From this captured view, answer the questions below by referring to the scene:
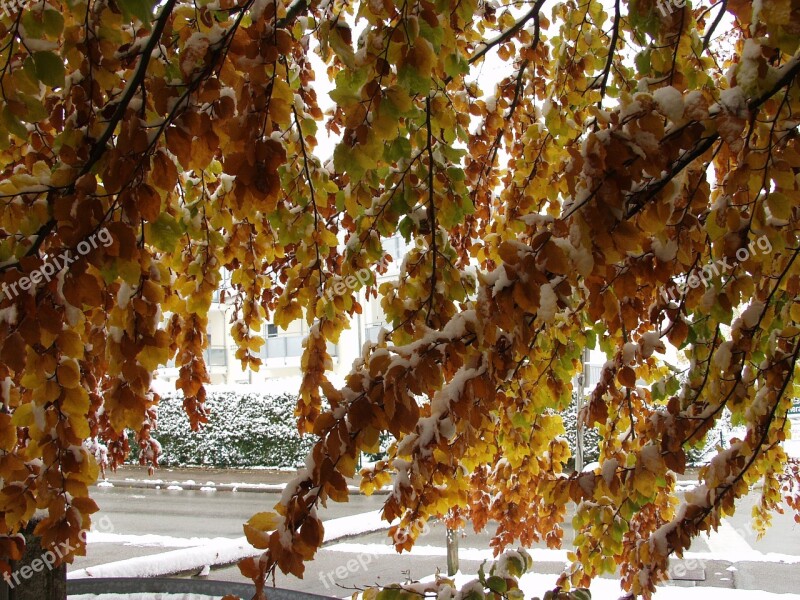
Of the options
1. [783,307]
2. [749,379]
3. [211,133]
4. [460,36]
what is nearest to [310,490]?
[211,133]

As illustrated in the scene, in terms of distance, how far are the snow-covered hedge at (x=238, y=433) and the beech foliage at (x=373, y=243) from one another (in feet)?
35.6

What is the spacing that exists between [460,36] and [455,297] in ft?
5.03

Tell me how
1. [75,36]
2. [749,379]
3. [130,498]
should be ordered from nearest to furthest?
[75,36]
[749,379]
[130,498]

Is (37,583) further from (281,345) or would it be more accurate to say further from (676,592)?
(281,345)

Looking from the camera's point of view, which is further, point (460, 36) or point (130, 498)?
point (130, 498)

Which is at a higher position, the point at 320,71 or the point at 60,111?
the point at 320,71

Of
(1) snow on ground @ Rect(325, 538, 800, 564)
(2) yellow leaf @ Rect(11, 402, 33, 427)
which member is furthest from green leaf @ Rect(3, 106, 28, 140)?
(1) snow on ground @ Rect(325, 538, 800, 564)

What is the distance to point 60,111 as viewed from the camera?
5.68 ft

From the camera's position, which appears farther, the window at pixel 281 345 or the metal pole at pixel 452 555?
the window at pixel 281 345

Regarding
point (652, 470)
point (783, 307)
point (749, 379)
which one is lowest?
point (652, 470)

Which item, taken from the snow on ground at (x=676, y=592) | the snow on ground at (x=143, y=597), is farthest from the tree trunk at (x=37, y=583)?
Result: the snow on ground at (x=676, y=592)

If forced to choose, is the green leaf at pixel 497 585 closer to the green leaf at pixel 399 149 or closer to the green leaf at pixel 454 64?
A: the green leaf at pixel 399 149

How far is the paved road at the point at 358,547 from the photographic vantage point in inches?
243

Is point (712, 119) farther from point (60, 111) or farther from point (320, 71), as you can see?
point (320, 71)
